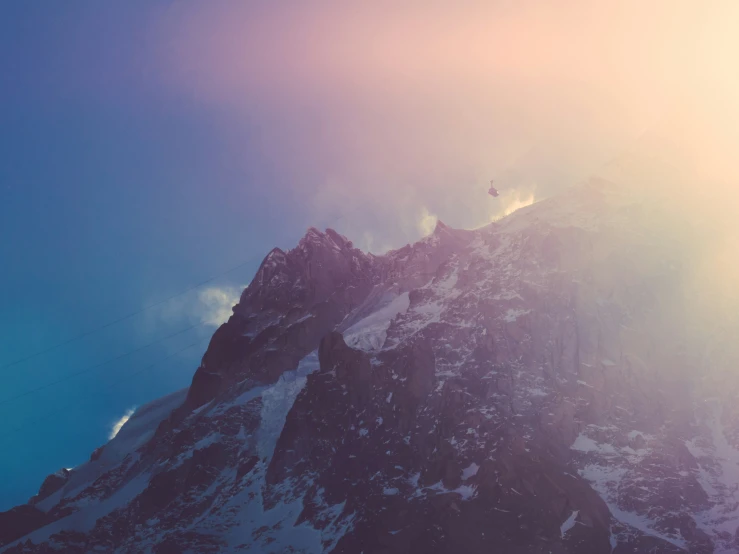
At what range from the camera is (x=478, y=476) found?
151m

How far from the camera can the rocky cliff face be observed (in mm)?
143000

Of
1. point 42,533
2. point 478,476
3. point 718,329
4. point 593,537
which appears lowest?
point 593,537

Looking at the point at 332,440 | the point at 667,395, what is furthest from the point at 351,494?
the point at 667,395

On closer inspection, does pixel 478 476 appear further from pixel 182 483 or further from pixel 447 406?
pixel 182 483

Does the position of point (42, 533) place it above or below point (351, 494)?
above

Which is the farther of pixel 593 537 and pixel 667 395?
pixel 667 395

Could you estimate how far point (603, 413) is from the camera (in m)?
165

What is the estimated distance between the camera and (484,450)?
155750 millimetres

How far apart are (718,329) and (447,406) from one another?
243 feet

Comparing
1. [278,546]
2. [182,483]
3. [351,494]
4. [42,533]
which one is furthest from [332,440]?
[42,533]

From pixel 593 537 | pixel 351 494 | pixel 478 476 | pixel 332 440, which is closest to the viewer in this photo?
pixel 593 537

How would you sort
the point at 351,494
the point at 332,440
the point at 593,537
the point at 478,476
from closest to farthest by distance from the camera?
the point at 593,537, the point at 478,476, the point at 351,494, the point at 332,440

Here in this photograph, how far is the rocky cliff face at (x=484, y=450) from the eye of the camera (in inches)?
5630

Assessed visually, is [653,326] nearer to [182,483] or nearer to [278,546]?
[278,546]
